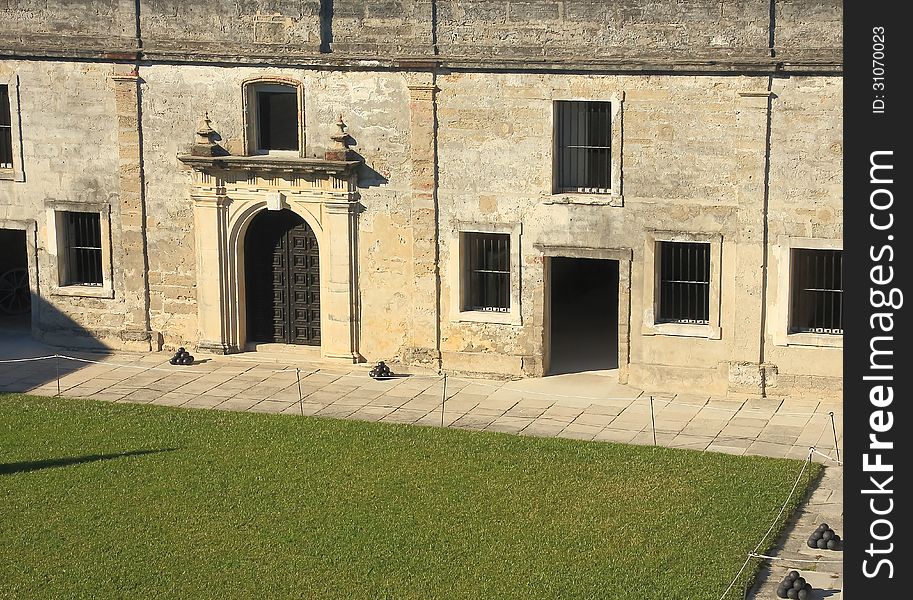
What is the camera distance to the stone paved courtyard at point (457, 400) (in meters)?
25.1

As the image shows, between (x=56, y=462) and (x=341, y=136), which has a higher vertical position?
(x=341, y=136)

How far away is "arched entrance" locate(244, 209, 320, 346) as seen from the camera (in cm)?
2992

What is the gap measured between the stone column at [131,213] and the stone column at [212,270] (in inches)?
44.5

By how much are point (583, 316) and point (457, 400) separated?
6.69 m

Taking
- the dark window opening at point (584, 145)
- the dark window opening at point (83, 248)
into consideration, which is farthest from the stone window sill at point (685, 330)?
the dark window opening at point (83, 248)

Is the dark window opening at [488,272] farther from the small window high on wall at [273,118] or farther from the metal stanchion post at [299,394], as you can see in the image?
the small window high on wall at [273,118]

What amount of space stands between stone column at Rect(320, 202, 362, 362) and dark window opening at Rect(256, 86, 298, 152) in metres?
1.91

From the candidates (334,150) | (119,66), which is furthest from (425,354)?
(119,66)

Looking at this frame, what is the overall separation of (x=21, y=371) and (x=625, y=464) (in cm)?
1207

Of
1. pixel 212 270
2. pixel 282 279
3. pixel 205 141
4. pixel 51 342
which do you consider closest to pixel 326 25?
pixel 205 141

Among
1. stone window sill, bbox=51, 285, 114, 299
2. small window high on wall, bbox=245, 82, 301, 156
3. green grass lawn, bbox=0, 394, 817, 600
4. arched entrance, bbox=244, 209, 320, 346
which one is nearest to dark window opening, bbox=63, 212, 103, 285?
stone window sill, bbox=51, 285, 114, 299

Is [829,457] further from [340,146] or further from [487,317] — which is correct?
[340,146]

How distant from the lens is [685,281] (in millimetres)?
27781

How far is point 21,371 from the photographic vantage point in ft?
96.3
